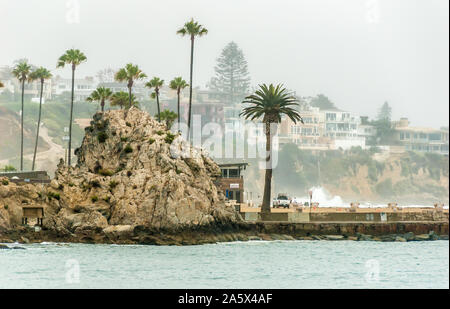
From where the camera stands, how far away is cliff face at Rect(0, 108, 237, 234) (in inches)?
3438

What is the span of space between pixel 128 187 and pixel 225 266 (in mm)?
17650

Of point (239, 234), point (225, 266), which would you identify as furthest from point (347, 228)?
point (225, 266)

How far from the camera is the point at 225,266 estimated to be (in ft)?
247

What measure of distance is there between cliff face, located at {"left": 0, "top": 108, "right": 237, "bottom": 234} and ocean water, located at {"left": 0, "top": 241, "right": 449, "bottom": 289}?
3343mm

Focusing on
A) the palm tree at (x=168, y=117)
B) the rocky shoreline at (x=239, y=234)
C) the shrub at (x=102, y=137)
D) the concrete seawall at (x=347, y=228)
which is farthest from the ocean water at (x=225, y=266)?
the palm tree at (x=168, y=117)

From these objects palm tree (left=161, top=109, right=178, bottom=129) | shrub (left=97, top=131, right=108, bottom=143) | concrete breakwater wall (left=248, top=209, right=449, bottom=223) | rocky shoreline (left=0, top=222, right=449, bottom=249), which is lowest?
rocky shoreline (left=0, top=222, right=449, bottom=249)

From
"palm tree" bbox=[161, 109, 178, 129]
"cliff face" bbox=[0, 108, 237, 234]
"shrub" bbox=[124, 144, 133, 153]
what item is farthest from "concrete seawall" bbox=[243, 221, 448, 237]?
"palm tree" bbox=[161, 109, 178, 129]

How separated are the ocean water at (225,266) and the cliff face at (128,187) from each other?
11.0 ft

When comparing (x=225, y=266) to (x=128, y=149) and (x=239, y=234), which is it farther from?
(x=128, y=149)

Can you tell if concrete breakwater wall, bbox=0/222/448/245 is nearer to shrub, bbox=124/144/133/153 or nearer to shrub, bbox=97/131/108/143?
shrub, bbox=124/144/133/153

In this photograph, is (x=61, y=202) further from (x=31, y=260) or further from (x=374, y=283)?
(x=374, y=283)

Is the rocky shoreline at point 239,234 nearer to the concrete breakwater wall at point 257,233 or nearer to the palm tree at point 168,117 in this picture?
the concrete breakwater wall at point 257,233

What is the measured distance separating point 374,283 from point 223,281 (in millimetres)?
11770
